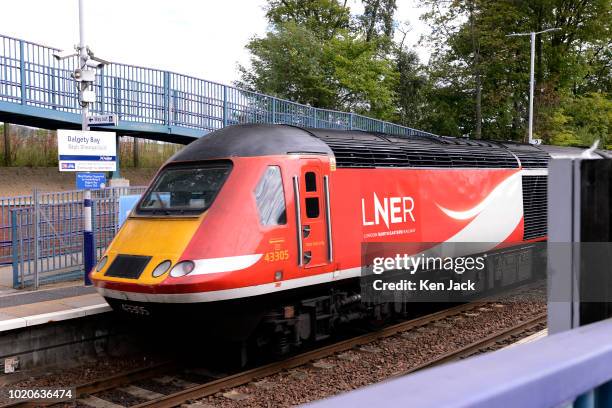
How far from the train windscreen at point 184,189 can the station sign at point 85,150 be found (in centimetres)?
306

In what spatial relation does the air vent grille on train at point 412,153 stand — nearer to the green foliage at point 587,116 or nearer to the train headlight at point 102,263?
the train headlight at point 102,263

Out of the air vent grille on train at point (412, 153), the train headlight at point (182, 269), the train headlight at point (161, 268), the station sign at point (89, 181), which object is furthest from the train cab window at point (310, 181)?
the station sign at point (89, 181)

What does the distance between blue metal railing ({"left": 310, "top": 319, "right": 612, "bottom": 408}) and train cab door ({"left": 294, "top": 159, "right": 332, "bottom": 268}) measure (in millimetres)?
6054

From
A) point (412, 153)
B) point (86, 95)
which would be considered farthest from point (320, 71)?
point (412, 153)

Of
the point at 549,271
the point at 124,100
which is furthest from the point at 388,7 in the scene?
the point at 549,271

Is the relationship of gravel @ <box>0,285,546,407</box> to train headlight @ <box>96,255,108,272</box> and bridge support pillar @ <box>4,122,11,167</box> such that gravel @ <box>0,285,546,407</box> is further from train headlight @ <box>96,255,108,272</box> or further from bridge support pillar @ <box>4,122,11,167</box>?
bridge support pillar @ <box>4,122,11,167</box>

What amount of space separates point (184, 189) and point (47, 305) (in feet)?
10.6

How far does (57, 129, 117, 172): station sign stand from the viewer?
10.6 meters

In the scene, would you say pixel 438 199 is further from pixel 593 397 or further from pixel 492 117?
pixel 492 117

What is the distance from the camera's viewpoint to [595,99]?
34.5 m

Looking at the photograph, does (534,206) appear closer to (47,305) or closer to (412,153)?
(412,153)

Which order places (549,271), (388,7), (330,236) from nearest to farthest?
1. (549,271)
2. (330,236)
3. (388,7)

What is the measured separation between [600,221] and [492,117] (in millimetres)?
34043

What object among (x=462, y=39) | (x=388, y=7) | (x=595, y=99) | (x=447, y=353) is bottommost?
(x=447, y=353)
